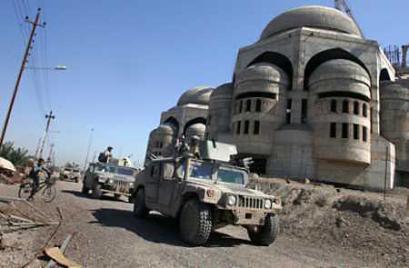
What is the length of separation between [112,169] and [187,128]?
153 feet

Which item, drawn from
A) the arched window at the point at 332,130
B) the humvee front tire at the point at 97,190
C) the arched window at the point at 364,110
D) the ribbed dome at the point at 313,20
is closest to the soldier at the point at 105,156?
the humvee front tire at the point at 97,190

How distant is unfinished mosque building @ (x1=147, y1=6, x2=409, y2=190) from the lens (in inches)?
1379

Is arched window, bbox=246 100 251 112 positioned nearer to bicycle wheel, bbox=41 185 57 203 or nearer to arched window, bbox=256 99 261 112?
arched window, bbox=256 99 261 112

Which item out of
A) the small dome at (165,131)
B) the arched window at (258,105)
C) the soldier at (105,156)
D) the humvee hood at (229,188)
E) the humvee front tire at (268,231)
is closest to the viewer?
the humvee hood at (229,188)

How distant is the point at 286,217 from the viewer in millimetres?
14125

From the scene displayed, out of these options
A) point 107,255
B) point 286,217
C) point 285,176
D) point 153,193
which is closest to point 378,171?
point 285,176

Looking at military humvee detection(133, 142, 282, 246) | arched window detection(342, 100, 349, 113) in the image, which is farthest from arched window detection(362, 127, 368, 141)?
military humvee detection(133, 142, 282, 246)

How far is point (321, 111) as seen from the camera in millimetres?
36094

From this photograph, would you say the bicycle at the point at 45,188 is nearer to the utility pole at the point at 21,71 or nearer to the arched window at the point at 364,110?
the utility pole at the point at 21,71

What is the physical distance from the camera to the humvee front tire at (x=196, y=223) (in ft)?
24.5

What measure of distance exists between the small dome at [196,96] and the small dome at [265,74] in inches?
1167

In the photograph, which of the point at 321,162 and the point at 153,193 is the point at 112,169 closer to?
the point at 153,193

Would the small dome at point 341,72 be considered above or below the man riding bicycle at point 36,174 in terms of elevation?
above

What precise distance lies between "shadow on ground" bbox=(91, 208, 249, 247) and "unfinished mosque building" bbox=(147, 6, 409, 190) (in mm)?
27906
